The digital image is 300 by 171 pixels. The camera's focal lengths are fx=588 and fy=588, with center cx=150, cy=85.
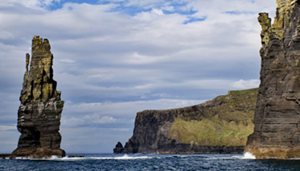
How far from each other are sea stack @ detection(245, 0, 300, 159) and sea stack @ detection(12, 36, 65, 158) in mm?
44339

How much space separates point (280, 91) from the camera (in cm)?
12281

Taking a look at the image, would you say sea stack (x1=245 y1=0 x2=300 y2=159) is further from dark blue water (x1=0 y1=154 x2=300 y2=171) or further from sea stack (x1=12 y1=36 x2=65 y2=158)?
sea stack (x1=12 y1=36 x2=65 y2=158)

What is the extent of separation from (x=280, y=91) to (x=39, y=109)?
176 feet

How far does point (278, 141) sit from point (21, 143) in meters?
58.1

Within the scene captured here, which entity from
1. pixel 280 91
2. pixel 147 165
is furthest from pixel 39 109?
pixel 280 91

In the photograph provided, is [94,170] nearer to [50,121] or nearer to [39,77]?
[50,121]

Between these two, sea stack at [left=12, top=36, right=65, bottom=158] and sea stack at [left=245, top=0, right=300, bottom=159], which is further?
sea stack at [left=12, top=36, right=65, bottom=158]

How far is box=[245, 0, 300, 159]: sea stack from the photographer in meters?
116

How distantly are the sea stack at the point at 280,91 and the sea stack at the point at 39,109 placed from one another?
4434 centimetres

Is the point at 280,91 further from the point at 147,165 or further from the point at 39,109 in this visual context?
the point at 39,109

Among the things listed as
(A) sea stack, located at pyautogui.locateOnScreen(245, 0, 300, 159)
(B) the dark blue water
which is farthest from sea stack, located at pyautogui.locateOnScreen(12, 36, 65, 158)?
(A) sea stack, located at pyautogui.locateOnScreen(245, 0, 300, 159)

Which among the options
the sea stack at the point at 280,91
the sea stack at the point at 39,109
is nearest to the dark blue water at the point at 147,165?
the sea stack at the point at 280,91

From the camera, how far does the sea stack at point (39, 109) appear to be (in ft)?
432

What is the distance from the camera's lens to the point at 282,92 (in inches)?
4796
